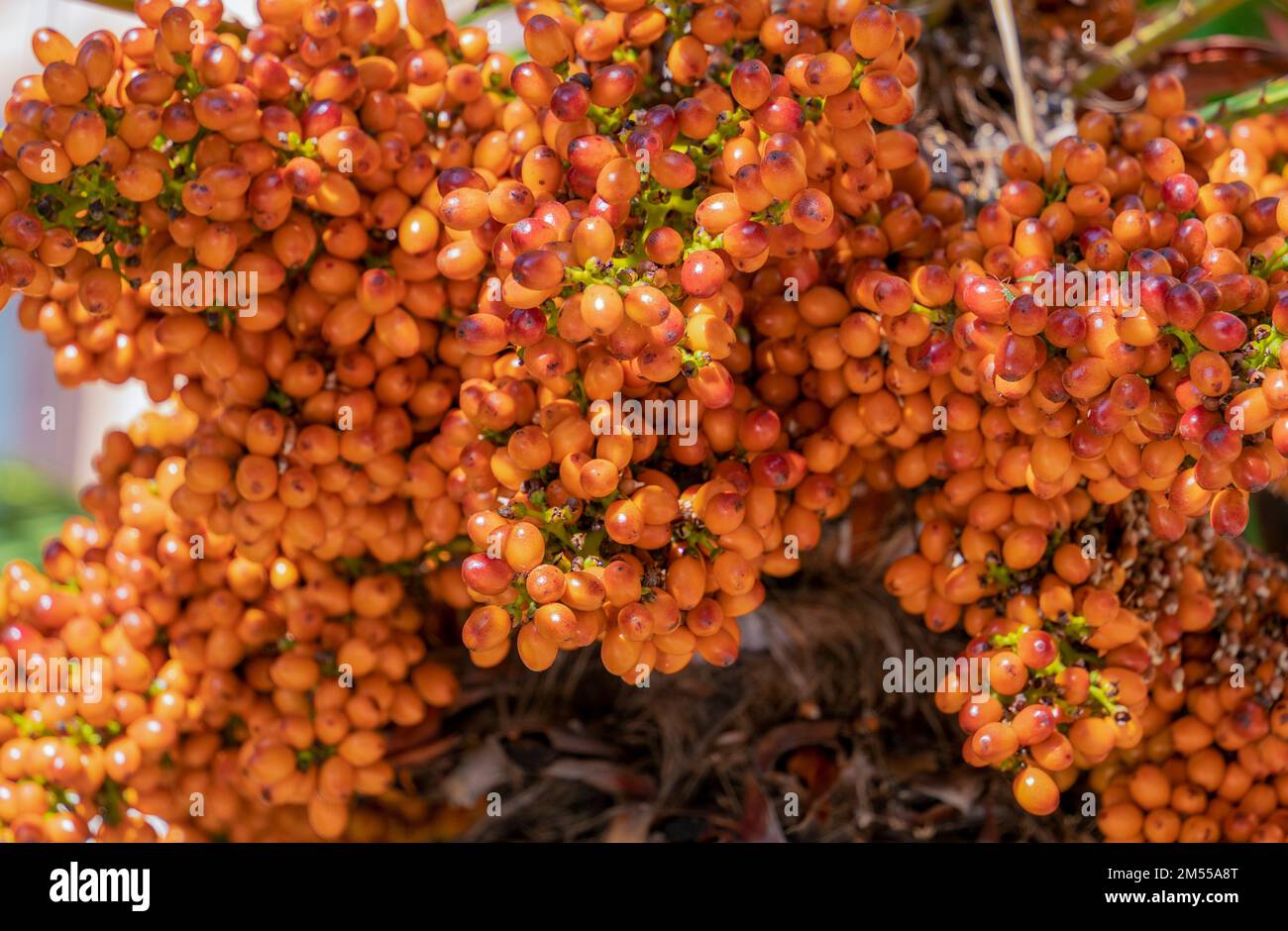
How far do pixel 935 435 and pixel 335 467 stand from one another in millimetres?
589

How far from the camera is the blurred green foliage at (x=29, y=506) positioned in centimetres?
298

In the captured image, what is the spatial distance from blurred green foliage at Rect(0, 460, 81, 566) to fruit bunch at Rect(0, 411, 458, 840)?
1.60 meters

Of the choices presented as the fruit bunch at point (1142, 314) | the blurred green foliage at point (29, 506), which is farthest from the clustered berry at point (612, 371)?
the blurred green foliage at point (29, 506)

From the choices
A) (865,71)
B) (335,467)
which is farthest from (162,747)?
(865,71)

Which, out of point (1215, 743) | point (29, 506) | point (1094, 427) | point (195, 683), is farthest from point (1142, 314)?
point (29, 506)

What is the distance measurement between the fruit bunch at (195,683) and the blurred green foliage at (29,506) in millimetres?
1602

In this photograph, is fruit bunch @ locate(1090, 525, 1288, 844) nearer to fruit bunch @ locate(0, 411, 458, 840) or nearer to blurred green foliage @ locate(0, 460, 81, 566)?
fruit bunch @ locate(0, 411, 458, 840)

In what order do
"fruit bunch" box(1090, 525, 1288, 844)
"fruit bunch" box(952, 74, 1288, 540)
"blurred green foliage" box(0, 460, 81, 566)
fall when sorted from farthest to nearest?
"blurred green foliage" box(0, 460, 81, 566) < "fruit bunch" box(1090, 525, 1288, 844) < "fruit bunch" box(952, 74, 1288, 540)

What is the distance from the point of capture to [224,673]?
1.37 metres

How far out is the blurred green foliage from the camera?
9.79ft

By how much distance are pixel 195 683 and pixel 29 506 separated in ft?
7.15

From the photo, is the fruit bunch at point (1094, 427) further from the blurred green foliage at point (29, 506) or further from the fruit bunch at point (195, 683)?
the blurred green foliage at point (29, 506)

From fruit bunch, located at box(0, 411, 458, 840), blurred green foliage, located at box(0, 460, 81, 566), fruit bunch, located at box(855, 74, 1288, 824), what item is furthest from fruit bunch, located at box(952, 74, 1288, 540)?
blurred green foliage, located at box(0, 460, 81, 566)
